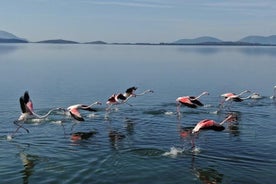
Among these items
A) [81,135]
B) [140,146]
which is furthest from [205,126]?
[81,135]

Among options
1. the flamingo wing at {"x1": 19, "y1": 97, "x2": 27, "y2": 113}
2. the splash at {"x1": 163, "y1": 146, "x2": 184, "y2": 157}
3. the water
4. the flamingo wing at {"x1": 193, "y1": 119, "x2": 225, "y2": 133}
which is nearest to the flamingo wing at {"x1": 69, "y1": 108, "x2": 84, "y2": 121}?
the water

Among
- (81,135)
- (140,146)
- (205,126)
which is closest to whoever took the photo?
(205,126)

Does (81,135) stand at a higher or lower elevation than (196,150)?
higher

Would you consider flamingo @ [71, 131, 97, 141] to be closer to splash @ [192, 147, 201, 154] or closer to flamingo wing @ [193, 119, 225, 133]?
splash @ [192, 147, 201, 154]

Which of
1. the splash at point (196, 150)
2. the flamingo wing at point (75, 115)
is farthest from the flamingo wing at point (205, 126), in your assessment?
the flamingo wing at point (75, 115)

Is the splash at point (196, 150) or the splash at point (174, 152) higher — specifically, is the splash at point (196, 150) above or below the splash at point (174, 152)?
below

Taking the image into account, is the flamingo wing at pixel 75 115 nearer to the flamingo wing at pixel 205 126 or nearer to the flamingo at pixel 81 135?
the flamingo at pixel 81 135

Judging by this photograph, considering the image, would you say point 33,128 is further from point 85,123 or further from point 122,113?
point 122,113

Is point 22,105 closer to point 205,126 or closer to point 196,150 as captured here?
point 196,150

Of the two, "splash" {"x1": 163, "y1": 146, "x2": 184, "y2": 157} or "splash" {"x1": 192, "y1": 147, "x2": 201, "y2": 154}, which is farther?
"splash" {"x1": 192, "y1": 147, "x2": 201, "y2": 154}

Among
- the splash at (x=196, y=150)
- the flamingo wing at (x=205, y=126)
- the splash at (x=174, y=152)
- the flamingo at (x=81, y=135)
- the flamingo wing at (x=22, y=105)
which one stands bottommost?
the splash at (x=196, y=150)

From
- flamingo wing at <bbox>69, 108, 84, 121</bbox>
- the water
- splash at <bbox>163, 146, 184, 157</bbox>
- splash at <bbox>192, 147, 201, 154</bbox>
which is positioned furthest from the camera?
flamingo wing at <bbox>69, 108, 84, 121</bbox>

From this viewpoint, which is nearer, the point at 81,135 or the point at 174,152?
the point at 174,152

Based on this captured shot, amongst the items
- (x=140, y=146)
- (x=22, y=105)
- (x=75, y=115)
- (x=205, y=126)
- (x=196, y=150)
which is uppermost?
(x=22, y=105)
